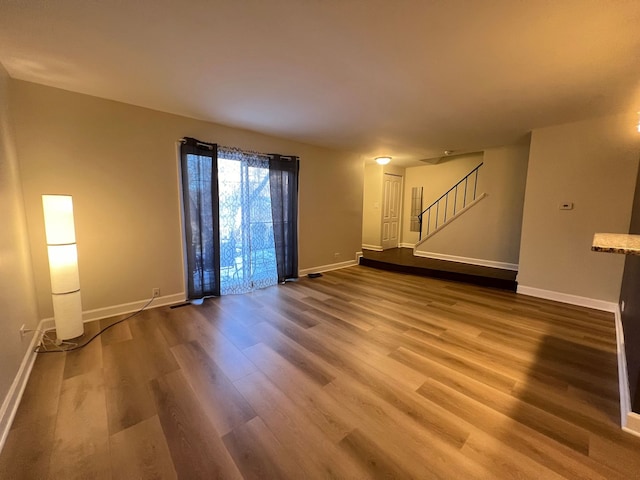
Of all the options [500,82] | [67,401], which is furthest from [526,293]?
[67,401]

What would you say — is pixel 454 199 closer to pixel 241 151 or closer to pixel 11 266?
pixel 241 151

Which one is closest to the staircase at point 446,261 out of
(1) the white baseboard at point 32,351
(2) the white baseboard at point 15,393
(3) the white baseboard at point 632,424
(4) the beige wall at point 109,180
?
(3) the white baseboard at point 632,424

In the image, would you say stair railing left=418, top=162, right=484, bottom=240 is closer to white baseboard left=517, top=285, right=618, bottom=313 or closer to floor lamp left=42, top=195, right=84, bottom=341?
white baseboard left=517, top=285, right=618, bottom=313

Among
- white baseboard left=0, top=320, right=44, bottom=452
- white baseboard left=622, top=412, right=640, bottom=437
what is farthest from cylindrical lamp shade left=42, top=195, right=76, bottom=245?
white baseboard left=622, top=412, right=640, bottom=437

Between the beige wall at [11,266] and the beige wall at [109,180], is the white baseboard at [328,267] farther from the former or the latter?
the beige wall at [11,266]

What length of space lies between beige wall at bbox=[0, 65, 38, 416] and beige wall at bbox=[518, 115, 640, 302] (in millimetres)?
5585

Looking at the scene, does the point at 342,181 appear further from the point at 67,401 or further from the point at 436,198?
the point at 67,401

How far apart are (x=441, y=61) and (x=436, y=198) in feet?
17.3

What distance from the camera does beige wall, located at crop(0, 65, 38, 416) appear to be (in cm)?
Result: 172

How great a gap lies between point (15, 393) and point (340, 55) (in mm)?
3279

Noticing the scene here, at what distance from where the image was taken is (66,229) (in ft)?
7.84

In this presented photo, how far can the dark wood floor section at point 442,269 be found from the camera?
14.1ft

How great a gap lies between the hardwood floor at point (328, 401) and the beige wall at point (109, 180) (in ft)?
2.03

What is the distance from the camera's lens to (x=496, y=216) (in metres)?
5.07
